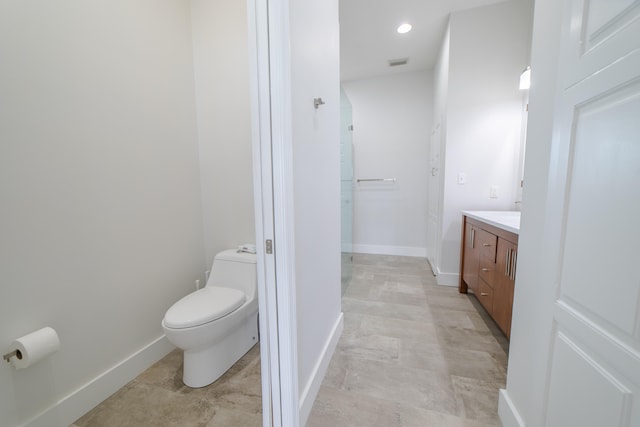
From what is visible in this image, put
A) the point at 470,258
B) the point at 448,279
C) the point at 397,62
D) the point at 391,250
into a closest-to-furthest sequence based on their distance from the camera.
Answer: the point at 470,258 → the point at 448,279 → the point at 397,62 → the point at 391,250

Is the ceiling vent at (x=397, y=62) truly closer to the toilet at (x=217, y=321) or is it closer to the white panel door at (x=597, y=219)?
the white panel door at (x=597, y=219)

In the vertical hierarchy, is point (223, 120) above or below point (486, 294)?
above

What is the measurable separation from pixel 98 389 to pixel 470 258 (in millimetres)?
2758

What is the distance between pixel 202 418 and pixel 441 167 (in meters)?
2.86

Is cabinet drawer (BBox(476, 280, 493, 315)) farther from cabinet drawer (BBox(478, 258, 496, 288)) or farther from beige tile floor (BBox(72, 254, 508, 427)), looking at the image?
beige tile floor (BBox(72, 254, 508, 427))

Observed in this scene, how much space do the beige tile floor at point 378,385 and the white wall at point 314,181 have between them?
18 centimetres

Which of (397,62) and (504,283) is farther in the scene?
(397,62)

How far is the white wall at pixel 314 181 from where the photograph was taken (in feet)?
3.41

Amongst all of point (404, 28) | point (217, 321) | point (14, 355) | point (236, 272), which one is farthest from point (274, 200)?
point (404, 28)

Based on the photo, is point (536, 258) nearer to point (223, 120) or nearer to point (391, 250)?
point (223, 120)

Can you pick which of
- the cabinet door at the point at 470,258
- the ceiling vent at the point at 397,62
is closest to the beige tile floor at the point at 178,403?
the cabinet door at the point at 470,258

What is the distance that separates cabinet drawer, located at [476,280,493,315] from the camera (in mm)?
1831

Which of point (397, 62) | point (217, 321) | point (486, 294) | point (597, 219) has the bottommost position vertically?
point (486, 294)

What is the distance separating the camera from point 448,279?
105 inches
